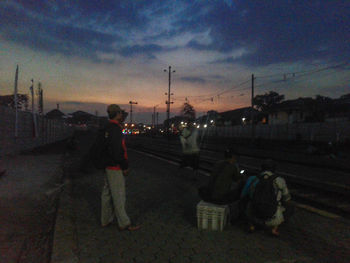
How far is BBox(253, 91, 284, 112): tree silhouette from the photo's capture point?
237ft

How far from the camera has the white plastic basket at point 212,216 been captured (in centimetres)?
477

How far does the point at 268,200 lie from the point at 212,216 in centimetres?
93

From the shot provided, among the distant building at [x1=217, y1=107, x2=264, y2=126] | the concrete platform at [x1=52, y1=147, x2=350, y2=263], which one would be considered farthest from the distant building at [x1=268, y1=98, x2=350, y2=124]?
the concrete platform at [x1=52, y1=147, x2=350, y2=263]

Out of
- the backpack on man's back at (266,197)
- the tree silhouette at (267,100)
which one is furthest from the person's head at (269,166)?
the tree silhouette at (267,100)

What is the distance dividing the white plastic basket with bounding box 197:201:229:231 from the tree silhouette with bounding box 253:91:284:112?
70.4m

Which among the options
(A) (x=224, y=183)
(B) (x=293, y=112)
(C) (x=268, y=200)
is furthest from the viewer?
(B) (x=293, y=112)

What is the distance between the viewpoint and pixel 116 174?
4.60 metres

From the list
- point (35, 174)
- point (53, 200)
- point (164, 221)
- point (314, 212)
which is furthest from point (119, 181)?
point (35, 174)

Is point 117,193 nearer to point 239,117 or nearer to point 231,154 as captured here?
point 231,154

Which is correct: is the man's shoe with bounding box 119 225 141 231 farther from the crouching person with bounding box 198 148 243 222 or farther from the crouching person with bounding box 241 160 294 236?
the crouching person with bounding box 241 160 294 236

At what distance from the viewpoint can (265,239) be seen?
4.49 m

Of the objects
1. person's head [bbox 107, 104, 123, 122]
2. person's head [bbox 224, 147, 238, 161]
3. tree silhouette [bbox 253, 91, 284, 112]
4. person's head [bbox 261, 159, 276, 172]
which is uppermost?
tree silhouette [bbox 253, 91, 284, 112]

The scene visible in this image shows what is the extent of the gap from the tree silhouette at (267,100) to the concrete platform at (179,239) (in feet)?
228

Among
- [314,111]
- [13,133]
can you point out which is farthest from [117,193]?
[314,111]
